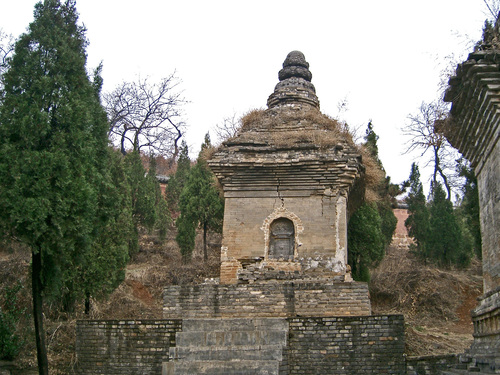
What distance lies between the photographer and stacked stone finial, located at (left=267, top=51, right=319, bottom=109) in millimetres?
14539

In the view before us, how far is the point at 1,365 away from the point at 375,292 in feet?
37.6

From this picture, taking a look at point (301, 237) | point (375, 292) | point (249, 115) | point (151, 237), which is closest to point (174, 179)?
→ point (151, 237)

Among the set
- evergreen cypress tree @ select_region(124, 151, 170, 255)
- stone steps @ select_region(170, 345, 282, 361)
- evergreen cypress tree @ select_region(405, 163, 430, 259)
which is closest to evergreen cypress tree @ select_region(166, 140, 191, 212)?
evergreen cypress tree @ select_region(124, 151, 170, 255)

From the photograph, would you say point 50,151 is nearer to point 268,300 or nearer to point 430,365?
point 268,300

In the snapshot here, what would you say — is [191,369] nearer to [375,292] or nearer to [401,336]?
[401,336]

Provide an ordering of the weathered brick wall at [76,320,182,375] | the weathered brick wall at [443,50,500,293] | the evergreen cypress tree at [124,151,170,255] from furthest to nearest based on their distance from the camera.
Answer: the evergreen cypress tree at [124,151,170,255] → the weathered brick wall at [76,320,182,375] → the weathered brick wall at [443,50,500,293]

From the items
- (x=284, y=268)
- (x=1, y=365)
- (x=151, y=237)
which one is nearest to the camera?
(x=1, y=365)

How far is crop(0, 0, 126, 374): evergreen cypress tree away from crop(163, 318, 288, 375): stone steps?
2091mm

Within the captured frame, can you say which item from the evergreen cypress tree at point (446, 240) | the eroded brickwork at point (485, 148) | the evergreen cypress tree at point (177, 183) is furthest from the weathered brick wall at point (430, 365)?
the evergreen cypress tree at point (177, 183)

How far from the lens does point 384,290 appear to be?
18.2 meters

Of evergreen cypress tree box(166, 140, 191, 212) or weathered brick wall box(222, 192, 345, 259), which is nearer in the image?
weathered brick wall box(222, 192, 345, 259)

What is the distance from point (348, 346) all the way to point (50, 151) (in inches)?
217

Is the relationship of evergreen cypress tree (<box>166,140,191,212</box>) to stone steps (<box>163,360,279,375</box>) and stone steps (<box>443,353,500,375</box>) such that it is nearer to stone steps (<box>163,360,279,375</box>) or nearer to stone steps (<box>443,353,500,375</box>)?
stone steps (<box>163,360,279,375</box>)

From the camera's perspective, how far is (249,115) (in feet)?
46.4
